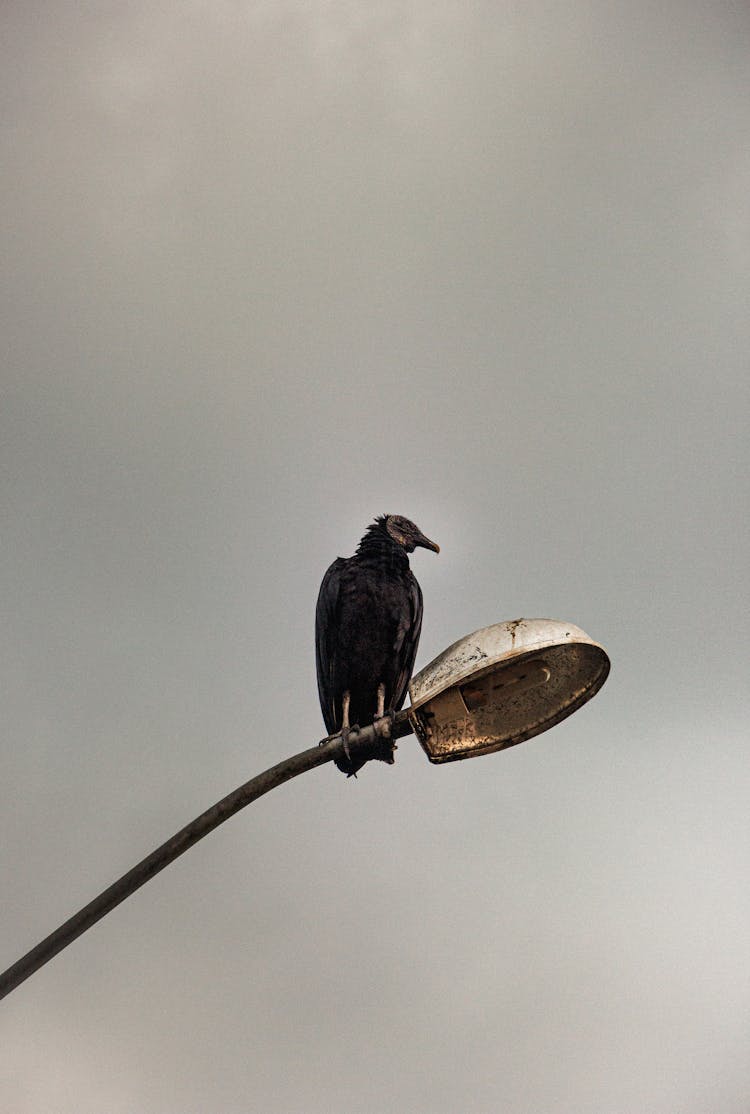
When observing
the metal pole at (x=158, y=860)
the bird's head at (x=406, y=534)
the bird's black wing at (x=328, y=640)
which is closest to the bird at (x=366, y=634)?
the bird's black wing at (x=328, y=640)

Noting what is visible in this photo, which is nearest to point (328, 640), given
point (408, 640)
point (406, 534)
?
point (408, 640)

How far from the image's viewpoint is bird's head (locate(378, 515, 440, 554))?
672 centimetres

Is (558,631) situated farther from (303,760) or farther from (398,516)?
(398,516)

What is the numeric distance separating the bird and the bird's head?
0.57 ft

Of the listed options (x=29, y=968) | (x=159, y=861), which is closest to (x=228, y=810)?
(x=159, y=861)

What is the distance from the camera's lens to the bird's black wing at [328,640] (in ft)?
19.7

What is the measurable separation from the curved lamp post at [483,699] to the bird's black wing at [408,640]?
2.98 metres

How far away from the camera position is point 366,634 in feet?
19.5

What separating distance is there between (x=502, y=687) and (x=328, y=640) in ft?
11.0

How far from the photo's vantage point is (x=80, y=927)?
8.46 ft

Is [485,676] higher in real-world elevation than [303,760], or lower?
higher

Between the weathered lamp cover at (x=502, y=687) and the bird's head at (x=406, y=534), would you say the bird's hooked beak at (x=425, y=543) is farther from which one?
the weathered lamp cover at (x=502, y=687)

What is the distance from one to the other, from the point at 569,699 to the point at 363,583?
3.39 meters

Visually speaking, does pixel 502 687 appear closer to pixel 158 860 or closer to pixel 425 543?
pixel 158 860
